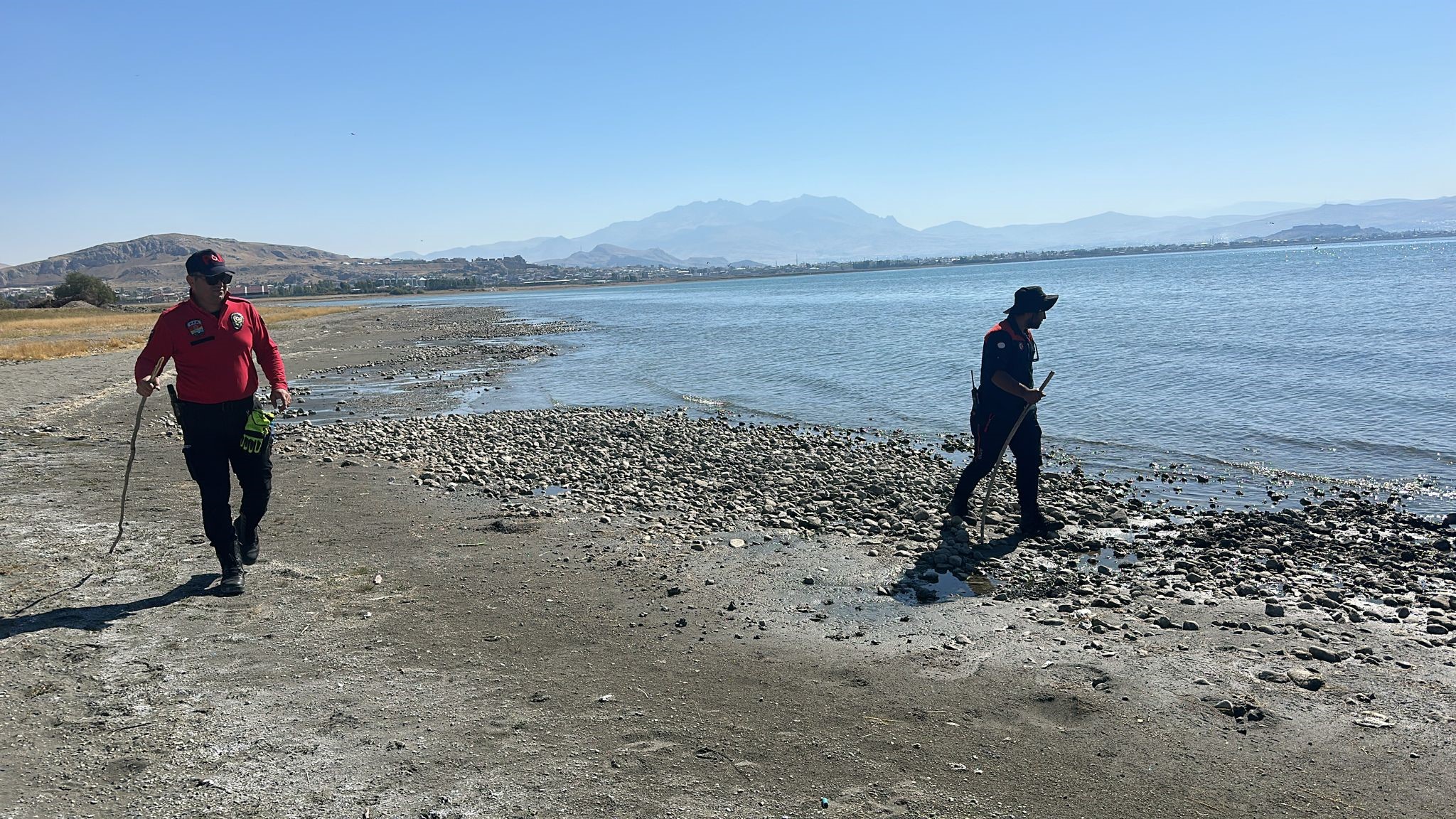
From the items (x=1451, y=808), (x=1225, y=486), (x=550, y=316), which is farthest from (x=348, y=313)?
(x=1451, y=808)

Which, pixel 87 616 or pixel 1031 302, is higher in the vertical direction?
pixel 1031 302

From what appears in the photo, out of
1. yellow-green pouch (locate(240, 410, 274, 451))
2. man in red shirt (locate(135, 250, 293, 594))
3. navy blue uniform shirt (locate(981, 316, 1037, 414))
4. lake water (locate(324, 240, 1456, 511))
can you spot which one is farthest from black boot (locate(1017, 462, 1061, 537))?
yellow-green pouch (locate(240, 410, 274, 451))

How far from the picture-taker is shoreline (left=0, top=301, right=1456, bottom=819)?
14.9 feet

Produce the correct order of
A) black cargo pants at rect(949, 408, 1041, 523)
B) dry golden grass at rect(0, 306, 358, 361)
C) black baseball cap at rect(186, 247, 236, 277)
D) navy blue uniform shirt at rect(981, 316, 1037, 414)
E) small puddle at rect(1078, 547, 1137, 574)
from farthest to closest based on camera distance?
1. dry golden grass at rect(0, 306, 358, 361)
2. black cargo pants at rect(949, 408, 1041, 523)
3. navy blue uniform shirt at rect(981, 316, 1037, 414)
4. small puddle at rect(1078, 547, 1137, 574)
5. black baseball cap at rect(186, 247, 236, 277)

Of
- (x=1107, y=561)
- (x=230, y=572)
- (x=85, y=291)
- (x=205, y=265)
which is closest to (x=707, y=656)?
(x=230, y=572)

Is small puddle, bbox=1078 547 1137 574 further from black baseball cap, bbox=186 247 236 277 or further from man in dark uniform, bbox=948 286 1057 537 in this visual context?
black baseball cap, bbox=186 247 236 277

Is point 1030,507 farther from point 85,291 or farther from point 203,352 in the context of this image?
point 85,291

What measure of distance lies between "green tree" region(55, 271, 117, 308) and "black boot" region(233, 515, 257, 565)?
92.9 m

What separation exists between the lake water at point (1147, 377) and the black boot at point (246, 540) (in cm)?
1327

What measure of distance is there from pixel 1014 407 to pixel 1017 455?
57cm

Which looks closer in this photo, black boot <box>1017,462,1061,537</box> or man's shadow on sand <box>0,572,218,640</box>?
man's shadow on sand <box>0,572,218,640</box>

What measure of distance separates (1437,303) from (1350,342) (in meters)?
22.2

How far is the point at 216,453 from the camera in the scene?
699cm

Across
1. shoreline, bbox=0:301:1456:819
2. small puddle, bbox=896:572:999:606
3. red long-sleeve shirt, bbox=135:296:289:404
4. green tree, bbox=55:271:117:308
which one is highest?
green tree, bbox=55:271:117:308
